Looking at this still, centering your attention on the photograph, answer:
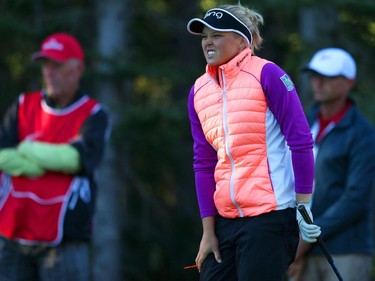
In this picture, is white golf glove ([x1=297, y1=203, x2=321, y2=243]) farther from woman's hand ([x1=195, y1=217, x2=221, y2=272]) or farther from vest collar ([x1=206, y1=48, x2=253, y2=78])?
A: vest collar ([x1=206, y1=48, x2=253, y2=78])

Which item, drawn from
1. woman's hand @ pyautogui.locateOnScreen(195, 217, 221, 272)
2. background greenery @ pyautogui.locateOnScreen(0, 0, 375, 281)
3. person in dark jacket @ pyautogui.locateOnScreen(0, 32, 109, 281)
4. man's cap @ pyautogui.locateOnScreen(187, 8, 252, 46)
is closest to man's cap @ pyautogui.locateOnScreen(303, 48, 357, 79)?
person in dark jacket @ pyautogui.locateOnScreen(0, 32, 109, 281)

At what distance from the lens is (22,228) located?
20.0ft

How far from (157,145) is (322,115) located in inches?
261

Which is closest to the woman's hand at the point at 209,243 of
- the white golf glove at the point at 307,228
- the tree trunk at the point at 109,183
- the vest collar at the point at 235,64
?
the white golf glove at the point at 307,228

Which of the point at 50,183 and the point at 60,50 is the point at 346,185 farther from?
the point at 60,50

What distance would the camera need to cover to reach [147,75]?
1136 cm

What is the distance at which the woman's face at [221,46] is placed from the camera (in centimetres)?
446

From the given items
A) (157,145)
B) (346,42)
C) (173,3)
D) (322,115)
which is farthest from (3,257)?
(173,3)

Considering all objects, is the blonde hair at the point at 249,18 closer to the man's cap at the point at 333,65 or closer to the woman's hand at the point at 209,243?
the woman's hand at the point at 209,243

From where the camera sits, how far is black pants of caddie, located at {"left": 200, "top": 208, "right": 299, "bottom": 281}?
14.0 feet

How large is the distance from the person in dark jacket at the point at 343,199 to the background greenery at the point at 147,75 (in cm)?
297

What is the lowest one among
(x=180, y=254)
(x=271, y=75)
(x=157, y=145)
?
(x=180, y=254)

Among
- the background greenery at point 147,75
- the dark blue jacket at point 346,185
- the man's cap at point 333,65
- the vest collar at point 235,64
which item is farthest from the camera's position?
the background greenery at point 147,75

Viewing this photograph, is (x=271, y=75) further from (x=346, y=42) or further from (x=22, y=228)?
(x=346, y=42)
